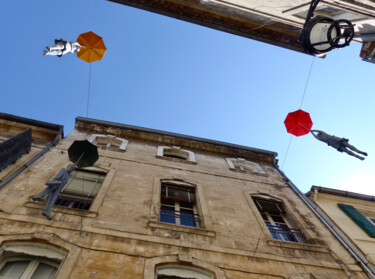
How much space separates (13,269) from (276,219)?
299 inches

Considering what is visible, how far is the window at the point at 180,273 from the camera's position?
531 centimetres

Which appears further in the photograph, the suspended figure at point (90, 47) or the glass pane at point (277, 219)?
the suspended figure at point (90, 47)

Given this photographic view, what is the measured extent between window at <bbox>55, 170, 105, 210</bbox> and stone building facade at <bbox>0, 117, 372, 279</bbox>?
1.2 inches

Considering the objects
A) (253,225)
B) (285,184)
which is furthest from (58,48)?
(285,184)

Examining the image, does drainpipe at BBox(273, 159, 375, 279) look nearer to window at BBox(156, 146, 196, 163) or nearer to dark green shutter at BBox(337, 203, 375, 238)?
dark green shutter at BBox(337, 203, 375, 238)

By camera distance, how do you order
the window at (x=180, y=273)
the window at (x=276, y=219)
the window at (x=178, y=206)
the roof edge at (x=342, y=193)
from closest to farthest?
1. the window at (x=180, y=273)
2. the window at (x=178, y=206)
3. the window at (x=276, y=219)
4. the roof edge at (x=342, y=193)

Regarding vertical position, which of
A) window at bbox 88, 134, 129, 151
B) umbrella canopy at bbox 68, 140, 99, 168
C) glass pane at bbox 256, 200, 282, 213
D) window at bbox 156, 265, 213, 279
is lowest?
window at bbox 156, 265, 213, 279

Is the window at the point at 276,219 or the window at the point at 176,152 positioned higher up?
the window at the point at 176,152

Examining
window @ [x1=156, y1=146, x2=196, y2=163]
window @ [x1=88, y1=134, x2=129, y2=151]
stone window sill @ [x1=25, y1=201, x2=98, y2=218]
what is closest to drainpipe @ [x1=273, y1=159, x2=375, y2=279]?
window @ [x1=156, y1=146, x2=196, y2=163]

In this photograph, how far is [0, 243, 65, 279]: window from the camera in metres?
4.80

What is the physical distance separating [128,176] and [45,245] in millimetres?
3655

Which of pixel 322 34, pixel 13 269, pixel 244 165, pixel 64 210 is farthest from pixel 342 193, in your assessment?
pixel 13 269

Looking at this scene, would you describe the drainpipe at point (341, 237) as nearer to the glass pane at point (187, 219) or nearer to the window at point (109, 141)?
the glass pane at point (187, 219)

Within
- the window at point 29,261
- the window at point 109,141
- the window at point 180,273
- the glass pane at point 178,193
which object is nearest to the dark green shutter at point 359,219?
the glass pane at point 178,193
